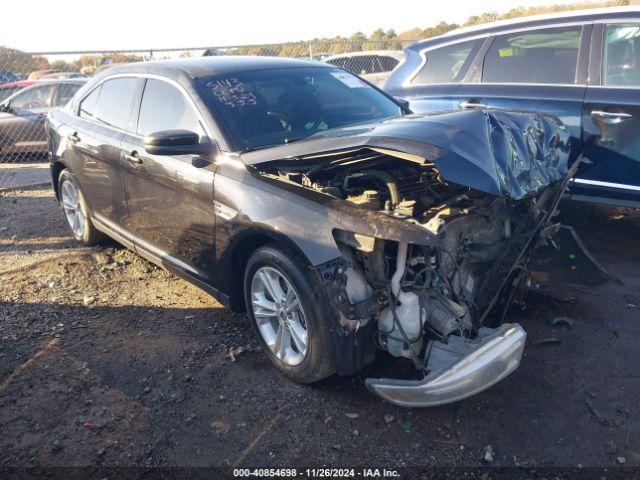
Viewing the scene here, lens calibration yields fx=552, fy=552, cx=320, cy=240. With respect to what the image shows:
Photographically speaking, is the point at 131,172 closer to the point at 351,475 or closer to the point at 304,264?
the point at 304,264

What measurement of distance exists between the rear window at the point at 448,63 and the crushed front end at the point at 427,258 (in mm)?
2511

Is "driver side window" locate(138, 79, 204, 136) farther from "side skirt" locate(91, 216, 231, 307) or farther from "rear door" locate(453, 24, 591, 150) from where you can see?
"rear door" locate(453, 24, 591, 150)

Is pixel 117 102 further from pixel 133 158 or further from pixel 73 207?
pixel 73 207

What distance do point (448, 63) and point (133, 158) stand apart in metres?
3.40

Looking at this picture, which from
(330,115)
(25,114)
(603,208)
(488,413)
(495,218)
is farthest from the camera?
(25,114)

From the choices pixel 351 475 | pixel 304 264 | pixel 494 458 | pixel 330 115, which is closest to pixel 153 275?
pixel 330 115

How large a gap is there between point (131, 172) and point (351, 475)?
2756 millimetres

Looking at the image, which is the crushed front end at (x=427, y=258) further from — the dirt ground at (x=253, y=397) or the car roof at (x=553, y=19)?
the car roof at (x=553, y=19)

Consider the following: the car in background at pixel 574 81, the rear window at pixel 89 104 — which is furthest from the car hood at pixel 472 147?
the rear window at pixel 89 104

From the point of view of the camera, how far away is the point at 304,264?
2854 mm

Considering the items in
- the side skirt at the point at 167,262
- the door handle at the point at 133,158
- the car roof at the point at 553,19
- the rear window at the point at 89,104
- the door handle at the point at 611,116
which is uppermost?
the car roof at the point at 553,19

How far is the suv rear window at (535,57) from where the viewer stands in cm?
490

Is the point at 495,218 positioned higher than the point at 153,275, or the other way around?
the point at 495,218

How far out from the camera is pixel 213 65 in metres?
4.07
